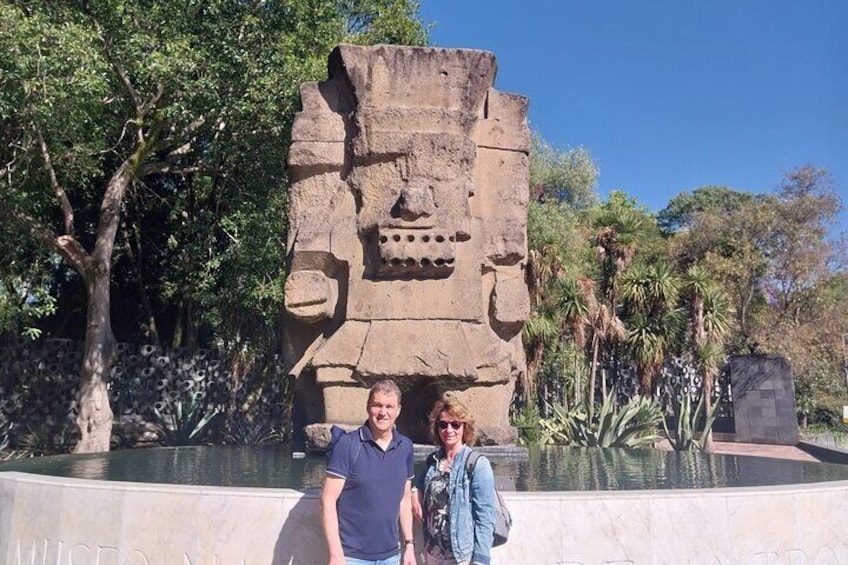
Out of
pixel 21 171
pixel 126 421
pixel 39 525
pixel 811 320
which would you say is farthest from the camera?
pixel 811 320

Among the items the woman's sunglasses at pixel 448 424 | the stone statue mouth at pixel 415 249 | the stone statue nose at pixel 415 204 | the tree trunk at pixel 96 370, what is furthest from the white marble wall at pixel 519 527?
the tree trunk at pixel 96 370

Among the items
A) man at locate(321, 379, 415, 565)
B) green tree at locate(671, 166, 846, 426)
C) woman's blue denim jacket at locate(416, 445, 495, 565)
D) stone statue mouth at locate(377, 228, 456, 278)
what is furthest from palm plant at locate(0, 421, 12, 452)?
green tree at locate(671, 166, 846, 426)

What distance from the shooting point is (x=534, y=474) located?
5.47 metres

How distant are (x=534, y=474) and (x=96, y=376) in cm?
889

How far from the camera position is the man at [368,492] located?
302cm

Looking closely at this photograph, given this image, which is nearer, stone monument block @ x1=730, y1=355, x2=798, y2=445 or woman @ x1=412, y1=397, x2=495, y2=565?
woman @ x1=412, y1=397, x2=495, y2=565

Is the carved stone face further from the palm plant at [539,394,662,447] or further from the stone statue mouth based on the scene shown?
the palm plant at [539,394,662,447]

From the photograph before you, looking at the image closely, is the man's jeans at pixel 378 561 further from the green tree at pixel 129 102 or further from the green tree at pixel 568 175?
the green tree at pixel 568 175

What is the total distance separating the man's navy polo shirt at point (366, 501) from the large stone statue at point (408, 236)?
110 inches

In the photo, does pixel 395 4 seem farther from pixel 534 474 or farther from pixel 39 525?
pixel 39 525

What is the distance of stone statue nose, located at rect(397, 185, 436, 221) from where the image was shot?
613 centimetres

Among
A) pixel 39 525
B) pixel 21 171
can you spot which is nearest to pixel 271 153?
pixel 21 171

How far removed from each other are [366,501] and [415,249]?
331cm

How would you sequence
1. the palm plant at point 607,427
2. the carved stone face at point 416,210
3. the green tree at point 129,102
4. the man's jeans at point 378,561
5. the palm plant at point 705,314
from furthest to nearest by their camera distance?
the palm plant at point 705,314
the palm plant at point 607,427
the green tree at point 129,102
the carved stone face at point 416,210
the man's jeans at point 378,561
